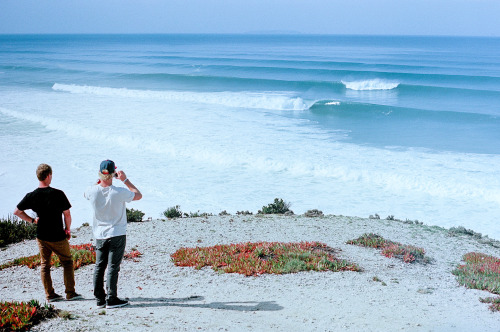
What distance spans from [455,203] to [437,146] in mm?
9317

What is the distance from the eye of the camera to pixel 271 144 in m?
23.6

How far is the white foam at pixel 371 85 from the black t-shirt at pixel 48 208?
4547 cm

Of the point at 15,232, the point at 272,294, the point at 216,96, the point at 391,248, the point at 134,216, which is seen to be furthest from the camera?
the point at 216,96

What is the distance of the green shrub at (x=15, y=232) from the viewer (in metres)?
11.2

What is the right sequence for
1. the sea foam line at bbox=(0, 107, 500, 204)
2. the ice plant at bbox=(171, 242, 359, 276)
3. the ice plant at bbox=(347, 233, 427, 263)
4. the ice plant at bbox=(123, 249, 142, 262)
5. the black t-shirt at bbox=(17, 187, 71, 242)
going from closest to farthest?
the black t-shirt at bbox=(17, 187, 71, 242) < the ice plant at bbox=(171, 242, 359, 276) < the ice plant at bbox=(123, 249, 142, 262) < the ice plant at bbox=(347, 233, 427, 263) < the sea foam line at bbox=(0, 107, 500, 204)

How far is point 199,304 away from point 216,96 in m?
35.8

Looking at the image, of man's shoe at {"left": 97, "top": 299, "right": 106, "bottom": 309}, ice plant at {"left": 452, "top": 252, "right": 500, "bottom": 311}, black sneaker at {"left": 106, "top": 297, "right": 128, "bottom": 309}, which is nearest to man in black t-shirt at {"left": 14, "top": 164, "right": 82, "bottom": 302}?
man's shoe at {"left": 97, "top": 299, "right": 106, "bottom": 309}

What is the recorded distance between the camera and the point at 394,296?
24.5 ft

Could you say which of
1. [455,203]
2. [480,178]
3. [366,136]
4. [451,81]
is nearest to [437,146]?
[366,136]

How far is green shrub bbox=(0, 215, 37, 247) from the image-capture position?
1125 centimetres

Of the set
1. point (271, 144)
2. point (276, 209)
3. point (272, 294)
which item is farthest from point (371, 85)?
point (272, 294)

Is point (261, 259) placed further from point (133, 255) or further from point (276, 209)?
point (276, 209)

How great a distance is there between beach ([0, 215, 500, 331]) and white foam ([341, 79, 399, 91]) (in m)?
40.0

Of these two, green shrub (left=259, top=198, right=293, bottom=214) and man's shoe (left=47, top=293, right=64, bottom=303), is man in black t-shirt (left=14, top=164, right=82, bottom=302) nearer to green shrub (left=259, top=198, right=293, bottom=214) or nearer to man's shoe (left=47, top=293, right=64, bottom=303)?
man's shoe (left=47, top=293, right=64, bottom=303)
